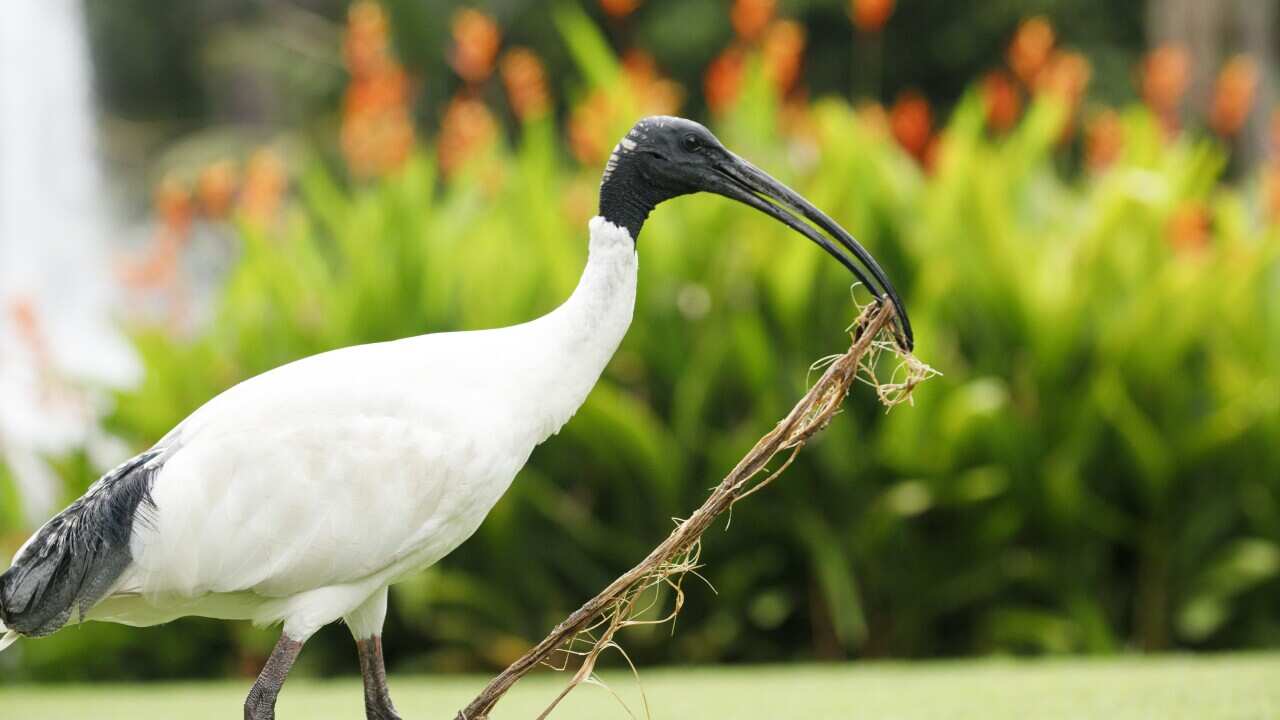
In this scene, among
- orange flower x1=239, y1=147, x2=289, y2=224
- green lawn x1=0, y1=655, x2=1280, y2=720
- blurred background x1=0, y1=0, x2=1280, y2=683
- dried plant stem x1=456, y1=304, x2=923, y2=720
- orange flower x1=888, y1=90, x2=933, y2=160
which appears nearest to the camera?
dried plant stem x1=456, y1=304, x2=923, y2=720

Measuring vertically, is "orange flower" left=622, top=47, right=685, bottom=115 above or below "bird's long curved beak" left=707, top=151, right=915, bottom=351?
above

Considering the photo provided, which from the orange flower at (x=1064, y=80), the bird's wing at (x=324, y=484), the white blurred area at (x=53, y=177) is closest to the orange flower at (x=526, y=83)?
the orange flower at (x=1064, y=80)

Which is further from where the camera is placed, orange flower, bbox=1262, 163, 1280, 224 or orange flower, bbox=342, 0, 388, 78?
orange flower, bbox=342, 0, 388, 78

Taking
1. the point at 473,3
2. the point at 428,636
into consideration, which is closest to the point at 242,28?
the point at 473,3

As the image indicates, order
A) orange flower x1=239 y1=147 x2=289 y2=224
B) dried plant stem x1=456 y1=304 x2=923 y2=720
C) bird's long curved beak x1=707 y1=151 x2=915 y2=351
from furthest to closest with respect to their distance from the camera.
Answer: orange flower x1=239 y1=147 x2=289 y2=224 < bird's long curved beak x1=707 y1=151 x2=915 y2=351 < dried plant stem x1=456 y1=304 x2=923 y2=720

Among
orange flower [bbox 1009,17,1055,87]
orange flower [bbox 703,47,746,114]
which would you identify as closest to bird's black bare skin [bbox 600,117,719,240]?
orange flower [bbox 703,47,746,114]

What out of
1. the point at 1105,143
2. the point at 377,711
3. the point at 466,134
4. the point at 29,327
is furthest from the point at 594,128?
the point at 377,711

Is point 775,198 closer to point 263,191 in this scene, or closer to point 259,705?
point 259,705

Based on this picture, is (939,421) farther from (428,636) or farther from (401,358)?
(401,358)

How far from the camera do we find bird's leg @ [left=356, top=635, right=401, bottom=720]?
288 centimetres

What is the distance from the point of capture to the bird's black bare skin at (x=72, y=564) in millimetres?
2656

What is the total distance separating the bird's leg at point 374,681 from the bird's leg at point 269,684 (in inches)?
8.7

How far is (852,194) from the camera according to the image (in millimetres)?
5977

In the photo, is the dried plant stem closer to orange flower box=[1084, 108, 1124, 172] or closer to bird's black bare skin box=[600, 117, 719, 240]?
bird's black bare skin box=[600, 117, 719, 240]
